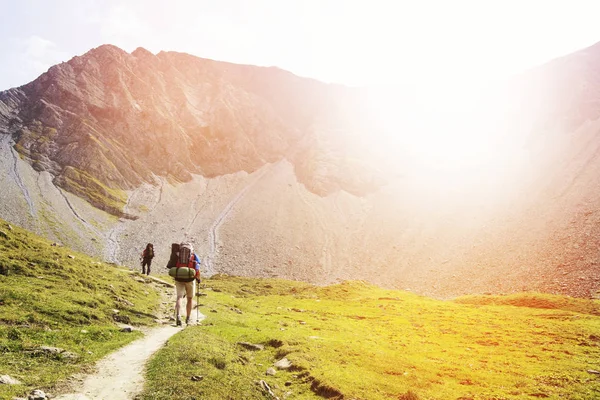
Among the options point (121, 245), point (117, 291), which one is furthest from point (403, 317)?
point (121, 245)

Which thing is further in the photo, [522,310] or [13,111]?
[13,111]

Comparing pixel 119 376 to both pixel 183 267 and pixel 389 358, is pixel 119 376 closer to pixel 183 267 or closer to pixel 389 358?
pixel 183 267

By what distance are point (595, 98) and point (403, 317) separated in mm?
155576

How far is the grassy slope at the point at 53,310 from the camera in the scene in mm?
11531

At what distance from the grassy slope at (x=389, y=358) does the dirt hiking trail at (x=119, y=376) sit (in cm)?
56

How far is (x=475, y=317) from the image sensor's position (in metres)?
41.5

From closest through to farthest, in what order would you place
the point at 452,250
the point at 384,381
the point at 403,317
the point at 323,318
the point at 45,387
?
the point at 45,387, the point at 384,381, the point at 323,318, the point at 403,317, the point at 452,250

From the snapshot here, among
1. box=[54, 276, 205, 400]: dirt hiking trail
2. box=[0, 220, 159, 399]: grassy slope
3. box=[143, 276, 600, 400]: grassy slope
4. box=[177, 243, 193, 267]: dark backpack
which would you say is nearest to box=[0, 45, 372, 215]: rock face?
box=[0, 220, 159, 399]: grassy slope

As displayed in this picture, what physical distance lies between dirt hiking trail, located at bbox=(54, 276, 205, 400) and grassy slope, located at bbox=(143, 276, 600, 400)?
56 cm

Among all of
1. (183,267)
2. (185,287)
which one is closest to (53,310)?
(183,267)

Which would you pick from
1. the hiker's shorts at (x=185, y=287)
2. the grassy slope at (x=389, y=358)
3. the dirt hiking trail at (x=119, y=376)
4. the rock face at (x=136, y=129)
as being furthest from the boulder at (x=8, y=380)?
the rock face at (x=136, y=129)

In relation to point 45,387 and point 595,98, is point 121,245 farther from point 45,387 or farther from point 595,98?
point 595,98

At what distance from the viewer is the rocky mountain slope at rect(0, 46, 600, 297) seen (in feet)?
281

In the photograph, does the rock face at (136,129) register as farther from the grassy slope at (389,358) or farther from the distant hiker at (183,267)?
the distant hiker at (183,267)
